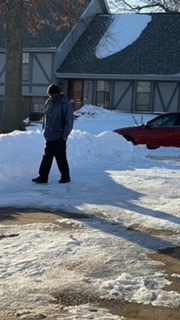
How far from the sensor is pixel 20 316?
15.8 feet

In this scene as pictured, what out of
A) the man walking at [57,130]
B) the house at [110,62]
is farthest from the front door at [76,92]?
the man walking at [57,130]

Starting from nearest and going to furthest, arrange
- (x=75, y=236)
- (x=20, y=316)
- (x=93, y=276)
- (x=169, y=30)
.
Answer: (x=20, y=316), (x=93, y=276), (x=75, y=236), (x=169, y=30)

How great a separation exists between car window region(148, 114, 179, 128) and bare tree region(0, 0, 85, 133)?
19.7ft

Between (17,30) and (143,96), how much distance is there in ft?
50.8

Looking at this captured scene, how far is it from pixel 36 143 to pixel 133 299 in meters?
8.54

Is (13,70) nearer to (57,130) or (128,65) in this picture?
(57,130)

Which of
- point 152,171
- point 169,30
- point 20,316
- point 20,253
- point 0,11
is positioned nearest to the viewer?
point 20,316

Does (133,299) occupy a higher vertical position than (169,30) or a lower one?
lower

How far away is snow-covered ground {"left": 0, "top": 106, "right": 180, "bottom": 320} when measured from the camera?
544 cm

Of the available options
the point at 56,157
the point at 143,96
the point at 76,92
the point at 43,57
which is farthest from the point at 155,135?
the point at 43,57

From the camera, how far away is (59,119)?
10859 millimetres

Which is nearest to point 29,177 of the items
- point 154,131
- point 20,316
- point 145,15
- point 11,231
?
point 11,231

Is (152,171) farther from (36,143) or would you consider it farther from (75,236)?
(75,236)

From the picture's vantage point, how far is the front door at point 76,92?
127 feet
